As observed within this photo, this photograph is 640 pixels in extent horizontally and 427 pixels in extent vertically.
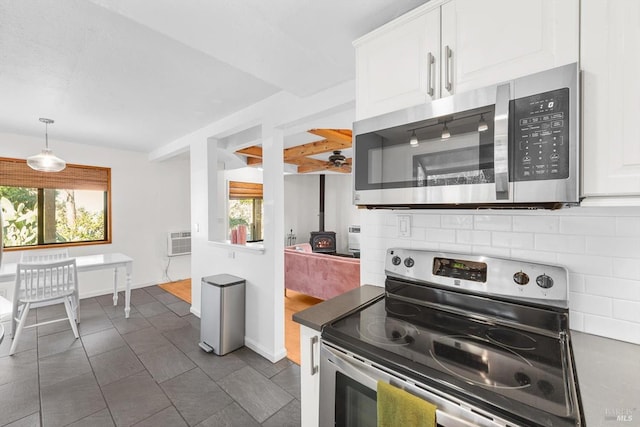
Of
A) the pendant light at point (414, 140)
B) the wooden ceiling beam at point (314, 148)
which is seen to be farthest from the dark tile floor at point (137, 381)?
the wooden ceiling beam at point (314, 148)

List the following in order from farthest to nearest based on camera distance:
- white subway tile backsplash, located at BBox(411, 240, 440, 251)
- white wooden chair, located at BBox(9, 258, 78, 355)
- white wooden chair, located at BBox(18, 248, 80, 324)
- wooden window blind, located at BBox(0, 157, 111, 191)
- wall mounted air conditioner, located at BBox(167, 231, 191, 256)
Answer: wall mounted air conditioner, located at BBox(167, 231, 191, 256) → wooden window blind, located at BBox(0, 157, 111, 191) → white wooden chair, located at BBox(18, 248, 80, 324) → white wooden chair, located at BBox(9, 258, 78, 355) → white subway tile backsplash, located at BBox(411, 240, 440, 251)

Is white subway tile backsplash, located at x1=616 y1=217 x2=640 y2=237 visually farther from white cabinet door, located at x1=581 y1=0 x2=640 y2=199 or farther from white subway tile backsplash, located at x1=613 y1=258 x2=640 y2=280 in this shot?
white cabinet door, located at x1=581 y1=0 x2=640 y2=199

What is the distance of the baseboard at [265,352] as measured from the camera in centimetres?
248

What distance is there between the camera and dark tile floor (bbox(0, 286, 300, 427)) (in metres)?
1.82

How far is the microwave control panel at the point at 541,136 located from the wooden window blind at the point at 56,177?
5.29 m

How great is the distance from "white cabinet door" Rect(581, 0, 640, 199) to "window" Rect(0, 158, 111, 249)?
211 inches

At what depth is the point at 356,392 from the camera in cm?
100

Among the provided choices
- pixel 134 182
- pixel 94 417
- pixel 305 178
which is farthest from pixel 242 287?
pixel 305 178

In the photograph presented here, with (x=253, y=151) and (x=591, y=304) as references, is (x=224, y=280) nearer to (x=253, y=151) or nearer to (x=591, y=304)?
(x=253, y=151)

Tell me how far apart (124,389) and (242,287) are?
44.1 inches

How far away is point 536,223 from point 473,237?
244mm

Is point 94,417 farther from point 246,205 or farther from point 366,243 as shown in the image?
point 246,205

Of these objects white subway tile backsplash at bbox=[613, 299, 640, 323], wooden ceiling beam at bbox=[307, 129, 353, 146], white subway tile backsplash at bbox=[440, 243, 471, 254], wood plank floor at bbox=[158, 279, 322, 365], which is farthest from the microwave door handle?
wooden ceiling beam at bbox=[307, 129, 353, 146]

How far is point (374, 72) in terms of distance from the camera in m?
1.28
